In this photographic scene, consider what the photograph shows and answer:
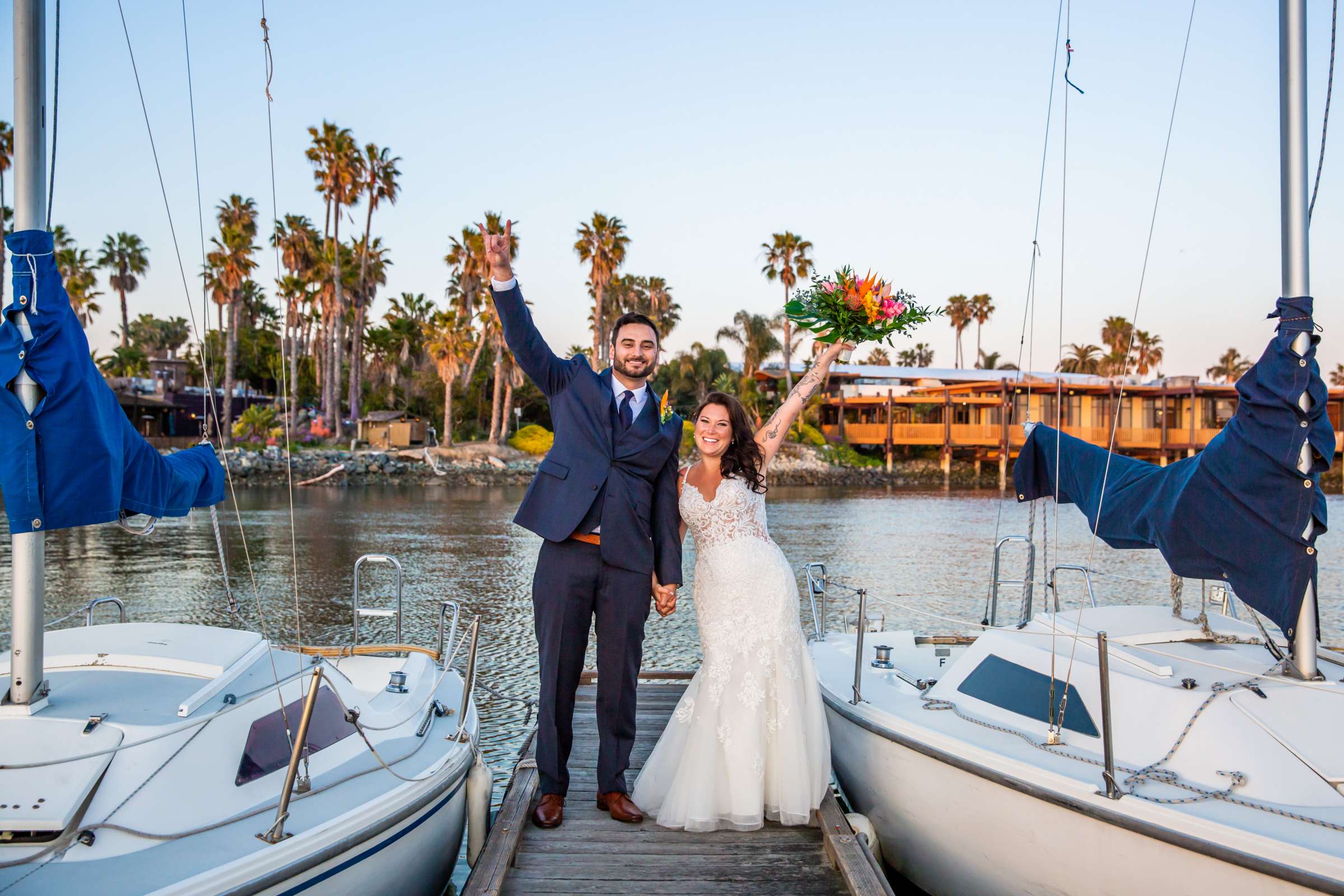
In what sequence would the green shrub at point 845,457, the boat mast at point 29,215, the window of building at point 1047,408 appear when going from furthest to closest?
1. the green shrub at point 845,457
2. the window of building at point 1047,408
3. the boat mast at point 29,215

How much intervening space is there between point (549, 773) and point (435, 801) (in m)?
0.64

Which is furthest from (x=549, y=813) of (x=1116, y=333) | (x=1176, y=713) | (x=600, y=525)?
(x=1116, y=333)

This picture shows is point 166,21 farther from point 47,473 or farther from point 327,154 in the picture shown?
point 327,154

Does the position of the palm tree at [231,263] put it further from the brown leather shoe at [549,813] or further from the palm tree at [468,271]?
the brown leather shoe at [549,813]

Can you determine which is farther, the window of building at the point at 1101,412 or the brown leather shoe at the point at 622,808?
the window of building at the point at 1101,412

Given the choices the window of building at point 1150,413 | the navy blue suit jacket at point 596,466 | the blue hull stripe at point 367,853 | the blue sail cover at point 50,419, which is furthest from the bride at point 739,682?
the window of building at point 1150,413

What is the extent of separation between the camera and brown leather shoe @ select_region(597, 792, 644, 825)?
15.1ft

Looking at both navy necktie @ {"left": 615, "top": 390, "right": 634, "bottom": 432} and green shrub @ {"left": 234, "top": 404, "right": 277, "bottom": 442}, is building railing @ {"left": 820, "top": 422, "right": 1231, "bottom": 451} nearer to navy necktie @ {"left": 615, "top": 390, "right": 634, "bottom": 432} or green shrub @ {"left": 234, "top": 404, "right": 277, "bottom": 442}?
green shrub @ {"left": 234, "top": 404, "right": 277, "bottom": 442}

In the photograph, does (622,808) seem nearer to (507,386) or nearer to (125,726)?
(125,726)

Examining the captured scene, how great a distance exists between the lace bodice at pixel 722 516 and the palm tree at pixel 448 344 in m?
44.7

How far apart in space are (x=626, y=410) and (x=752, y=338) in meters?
56.9

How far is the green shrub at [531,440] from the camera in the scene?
51344 mm

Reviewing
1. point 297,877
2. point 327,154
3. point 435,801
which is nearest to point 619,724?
point 435,801

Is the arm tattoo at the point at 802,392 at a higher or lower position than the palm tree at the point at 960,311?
lower
